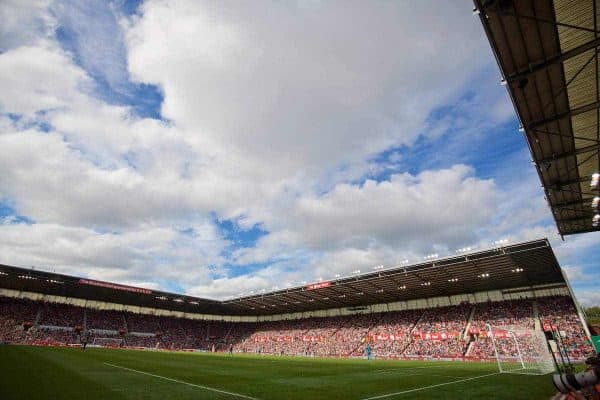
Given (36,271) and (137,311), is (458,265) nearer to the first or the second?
(36,271)

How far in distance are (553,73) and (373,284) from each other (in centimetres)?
4133

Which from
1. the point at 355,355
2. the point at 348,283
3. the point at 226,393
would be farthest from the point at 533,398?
the point at 355,355

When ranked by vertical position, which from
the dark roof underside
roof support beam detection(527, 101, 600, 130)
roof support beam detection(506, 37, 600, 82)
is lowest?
the dark roof underside

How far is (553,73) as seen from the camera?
12.2 meters

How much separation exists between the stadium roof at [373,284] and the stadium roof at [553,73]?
63.8ft

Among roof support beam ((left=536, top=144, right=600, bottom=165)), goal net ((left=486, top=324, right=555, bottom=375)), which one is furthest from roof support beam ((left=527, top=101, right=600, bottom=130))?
goal net ((left=486, top=324, right=555, bottom=375))

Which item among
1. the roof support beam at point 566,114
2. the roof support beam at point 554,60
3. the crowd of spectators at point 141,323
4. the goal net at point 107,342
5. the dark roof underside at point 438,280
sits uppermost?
the roof support beam at point 554,60

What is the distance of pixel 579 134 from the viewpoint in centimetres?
1530

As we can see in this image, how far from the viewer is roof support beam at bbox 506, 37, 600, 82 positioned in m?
10.5

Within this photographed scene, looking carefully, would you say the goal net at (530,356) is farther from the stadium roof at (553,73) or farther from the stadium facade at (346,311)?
the stadium roof at (553,73)

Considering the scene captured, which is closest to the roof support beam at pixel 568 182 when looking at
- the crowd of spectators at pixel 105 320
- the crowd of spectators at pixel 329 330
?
the crowd of spectators at pixel 329 330

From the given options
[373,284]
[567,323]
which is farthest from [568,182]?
[373,284]

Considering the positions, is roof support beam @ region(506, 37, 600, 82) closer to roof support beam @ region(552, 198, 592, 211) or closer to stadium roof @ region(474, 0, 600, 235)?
stadium roof @ region(474, 0, 600, 235)

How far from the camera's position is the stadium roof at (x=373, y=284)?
121ft
